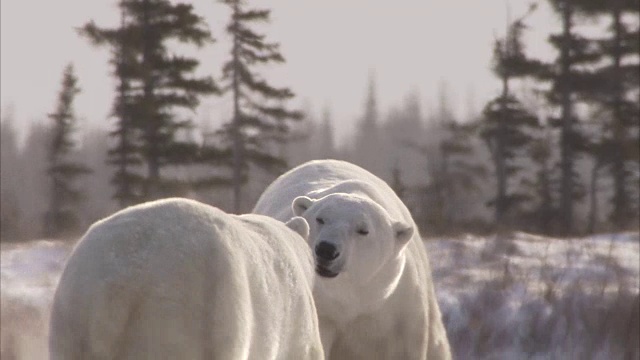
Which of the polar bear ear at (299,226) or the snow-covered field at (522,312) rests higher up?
the polar bear ear at (299,226)

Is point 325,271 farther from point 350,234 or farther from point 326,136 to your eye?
point 326,136

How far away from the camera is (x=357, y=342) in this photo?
22.8 feet

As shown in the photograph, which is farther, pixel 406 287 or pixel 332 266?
pixel 406 287

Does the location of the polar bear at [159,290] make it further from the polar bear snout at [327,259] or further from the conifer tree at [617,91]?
the conifer tree at [617,91]

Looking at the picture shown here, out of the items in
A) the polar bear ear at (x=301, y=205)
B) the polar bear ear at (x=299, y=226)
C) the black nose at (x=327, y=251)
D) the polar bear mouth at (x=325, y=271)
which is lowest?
the polar bear mouth at (x=325, y=271)

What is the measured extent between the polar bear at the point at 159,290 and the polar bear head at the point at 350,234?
89.8 inches

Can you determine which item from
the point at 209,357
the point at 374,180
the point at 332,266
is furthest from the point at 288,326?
the point at 374,180

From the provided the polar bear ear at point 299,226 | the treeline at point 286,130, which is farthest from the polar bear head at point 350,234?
the treeline at point 286,130

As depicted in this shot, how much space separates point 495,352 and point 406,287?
10.9 feet

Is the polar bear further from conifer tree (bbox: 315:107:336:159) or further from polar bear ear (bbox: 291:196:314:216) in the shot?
conifer tree (bbox: 315:107:336:159)

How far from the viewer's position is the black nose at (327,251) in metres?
6.28

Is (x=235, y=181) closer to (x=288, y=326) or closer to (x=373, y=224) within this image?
(x=373, y=224)

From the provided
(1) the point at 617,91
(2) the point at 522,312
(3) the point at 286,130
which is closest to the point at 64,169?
(3) the point at 286,130

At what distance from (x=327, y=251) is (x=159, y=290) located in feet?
8.98
